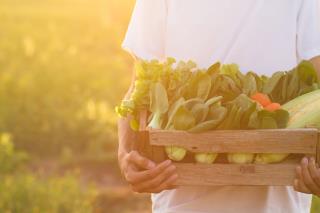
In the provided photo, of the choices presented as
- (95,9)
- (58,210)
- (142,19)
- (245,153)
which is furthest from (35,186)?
(95,9)

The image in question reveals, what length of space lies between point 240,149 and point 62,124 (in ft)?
21.7

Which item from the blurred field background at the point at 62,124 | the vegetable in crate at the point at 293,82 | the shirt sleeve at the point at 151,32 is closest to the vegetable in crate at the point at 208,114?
the vegetable in crate at the point at 293,82

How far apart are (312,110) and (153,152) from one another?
0.42 metres

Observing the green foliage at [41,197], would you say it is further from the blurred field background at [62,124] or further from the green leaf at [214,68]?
the green leaf at [214,68]

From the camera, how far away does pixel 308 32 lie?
254 cm

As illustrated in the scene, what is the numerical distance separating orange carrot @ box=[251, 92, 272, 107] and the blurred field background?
10.2 feet

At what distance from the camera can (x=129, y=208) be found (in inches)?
285

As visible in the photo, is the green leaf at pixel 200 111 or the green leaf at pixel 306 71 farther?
the green leaf at pixel 306 71

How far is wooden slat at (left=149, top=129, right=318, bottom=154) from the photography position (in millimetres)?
2193

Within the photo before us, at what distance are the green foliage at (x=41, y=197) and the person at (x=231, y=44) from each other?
3.36m

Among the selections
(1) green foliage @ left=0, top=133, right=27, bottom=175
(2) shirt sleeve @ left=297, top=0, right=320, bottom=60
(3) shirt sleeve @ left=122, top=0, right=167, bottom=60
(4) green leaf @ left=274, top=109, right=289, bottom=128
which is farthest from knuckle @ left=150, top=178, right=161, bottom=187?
(1) green foliage @ left=0, top=133, right=27, bottom=175

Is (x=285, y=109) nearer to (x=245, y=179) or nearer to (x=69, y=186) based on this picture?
(x=245, y=179)

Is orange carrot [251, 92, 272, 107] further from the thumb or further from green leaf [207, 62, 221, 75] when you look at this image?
the thumb

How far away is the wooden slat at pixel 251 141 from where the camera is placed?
2.19m
